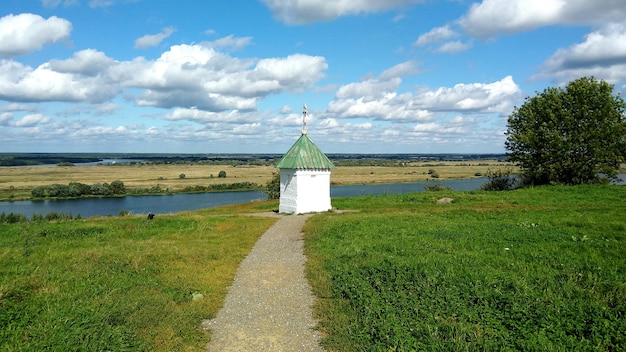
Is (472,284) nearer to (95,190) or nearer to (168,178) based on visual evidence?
(95,190)

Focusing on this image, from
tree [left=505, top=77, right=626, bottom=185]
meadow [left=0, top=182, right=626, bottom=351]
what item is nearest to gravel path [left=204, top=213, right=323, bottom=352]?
meadow [left=0, top=182, right=626, bottom=351]

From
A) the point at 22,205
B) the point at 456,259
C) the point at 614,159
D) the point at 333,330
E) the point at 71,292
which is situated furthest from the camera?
the point at 22,205

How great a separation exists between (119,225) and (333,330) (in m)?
17.4

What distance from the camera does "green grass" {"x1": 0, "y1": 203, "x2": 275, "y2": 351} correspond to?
24.5 ft

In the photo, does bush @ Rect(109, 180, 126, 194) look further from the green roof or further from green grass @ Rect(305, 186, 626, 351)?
green grass @ Rect(305, 186, 626, 351)

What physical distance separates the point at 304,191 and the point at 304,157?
218cm

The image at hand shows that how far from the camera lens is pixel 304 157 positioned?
27.6 meters

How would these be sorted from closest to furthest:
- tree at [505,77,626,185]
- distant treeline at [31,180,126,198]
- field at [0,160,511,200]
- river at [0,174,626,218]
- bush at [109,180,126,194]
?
tree at [505,77,626,185], river at [0,174,626,218], distant treeline at [31,180,126,198], bush at [109,180,126,194], field at [0,160,511,200]

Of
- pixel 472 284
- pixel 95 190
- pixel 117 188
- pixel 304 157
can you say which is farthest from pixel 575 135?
pixel 95 190

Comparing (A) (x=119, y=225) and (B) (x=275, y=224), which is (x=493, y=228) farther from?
(A) (x=119, y=225)

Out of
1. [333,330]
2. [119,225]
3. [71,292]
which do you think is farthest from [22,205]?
[333,330]

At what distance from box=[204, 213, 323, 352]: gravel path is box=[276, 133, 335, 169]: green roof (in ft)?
39.7

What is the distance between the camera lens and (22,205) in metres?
75.8

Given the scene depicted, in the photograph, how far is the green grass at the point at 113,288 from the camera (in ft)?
24.5
